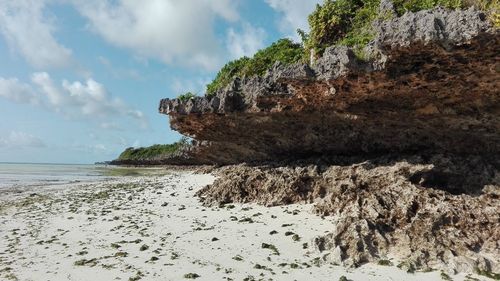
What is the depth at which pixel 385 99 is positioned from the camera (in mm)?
10703

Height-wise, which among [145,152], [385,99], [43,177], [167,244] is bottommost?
[167,244]

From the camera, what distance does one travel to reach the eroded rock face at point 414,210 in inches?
316

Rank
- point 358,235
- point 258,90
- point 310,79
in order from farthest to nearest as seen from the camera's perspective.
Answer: point 258,90
point 310,79
point 358,235

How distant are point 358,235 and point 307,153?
8403 millimetres

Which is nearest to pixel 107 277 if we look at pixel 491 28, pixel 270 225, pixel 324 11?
pixel 270 225

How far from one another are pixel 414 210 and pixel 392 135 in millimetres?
3906

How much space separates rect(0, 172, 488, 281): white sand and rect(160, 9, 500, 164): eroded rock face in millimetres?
3311

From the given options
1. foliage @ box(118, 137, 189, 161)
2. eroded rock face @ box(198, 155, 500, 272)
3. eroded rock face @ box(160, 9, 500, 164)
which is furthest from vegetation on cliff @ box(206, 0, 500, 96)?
foliage @ box(118, 137, 189, 161)

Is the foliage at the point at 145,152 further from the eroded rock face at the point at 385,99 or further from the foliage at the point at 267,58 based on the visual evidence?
the eroded rock face at the point at 385,99

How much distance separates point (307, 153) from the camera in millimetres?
16781

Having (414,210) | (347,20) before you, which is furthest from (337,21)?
(414,210)

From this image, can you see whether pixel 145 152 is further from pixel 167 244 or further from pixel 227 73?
pixel 167 244

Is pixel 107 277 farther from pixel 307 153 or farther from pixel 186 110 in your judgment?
pixel 307 153

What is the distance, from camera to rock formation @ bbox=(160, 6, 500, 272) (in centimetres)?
798
